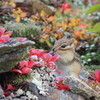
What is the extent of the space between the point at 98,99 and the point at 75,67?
64 centimetres

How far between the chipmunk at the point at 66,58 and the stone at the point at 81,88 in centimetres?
54

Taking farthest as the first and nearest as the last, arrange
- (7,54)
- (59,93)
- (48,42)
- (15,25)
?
1. (48,42)
2. (15,25)
3. (59,93)
4. (7,54)

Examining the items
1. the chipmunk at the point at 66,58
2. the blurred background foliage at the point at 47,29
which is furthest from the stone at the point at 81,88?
the blurred background foliage at the point at 47,29

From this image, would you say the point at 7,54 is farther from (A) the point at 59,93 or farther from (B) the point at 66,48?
(B) the point at 66,48

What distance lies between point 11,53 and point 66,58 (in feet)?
3.38

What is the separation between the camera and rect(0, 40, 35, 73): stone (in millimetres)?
1957

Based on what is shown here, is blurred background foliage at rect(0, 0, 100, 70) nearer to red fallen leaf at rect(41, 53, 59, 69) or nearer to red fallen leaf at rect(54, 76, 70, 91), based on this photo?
red fallen leaf at rect(41, 53, 59, 69)

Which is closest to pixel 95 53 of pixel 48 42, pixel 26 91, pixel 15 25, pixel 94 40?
pixel 94 40

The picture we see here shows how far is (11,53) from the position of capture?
6.75ft

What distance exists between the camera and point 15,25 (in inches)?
177

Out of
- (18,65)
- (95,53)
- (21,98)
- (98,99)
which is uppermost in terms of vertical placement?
(18,65)

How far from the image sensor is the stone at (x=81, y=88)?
2.38 m

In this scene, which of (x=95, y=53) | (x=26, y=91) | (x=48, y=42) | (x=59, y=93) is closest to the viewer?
(x=26, y=91)

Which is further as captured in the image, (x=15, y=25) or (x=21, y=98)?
(x=15, y=25)
